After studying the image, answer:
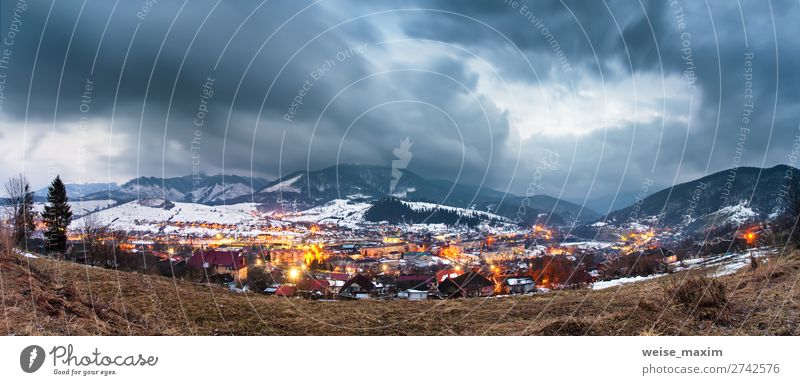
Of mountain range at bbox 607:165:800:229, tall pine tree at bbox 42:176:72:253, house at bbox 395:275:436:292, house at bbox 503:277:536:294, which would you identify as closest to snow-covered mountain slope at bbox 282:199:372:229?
house at bbox 395:275:436:292

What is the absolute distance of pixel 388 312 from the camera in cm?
839

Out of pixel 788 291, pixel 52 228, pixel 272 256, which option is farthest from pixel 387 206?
pixel 788 291

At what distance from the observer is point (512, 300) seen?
1006 cm

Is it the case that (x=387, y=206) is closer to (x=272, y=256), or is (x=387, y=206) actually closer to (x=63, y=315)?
(x=272, y=256)

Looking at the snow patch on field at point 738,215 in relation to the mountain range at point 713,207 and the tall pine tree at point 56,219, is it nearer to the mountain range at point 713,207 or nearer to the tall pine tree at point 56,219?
the mountain range at point 713,207

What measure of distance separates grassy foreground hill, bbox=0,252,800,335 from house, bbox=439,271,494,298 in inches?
124

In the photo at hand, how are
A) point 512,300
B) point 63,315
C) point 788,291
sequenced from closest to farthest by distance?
point 63,315 → point 788,291 → point 512,300

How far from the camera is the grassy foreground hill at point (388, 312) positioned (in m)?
5.57

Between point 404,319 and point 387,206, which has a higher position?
point 387,206

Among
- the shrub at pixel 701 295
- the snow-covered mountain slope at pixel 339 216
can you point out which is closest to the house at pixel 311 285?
the shrub at pixel 701 295

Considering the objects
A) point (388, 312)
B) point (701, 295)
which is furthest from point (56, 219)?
point (701, 295)
